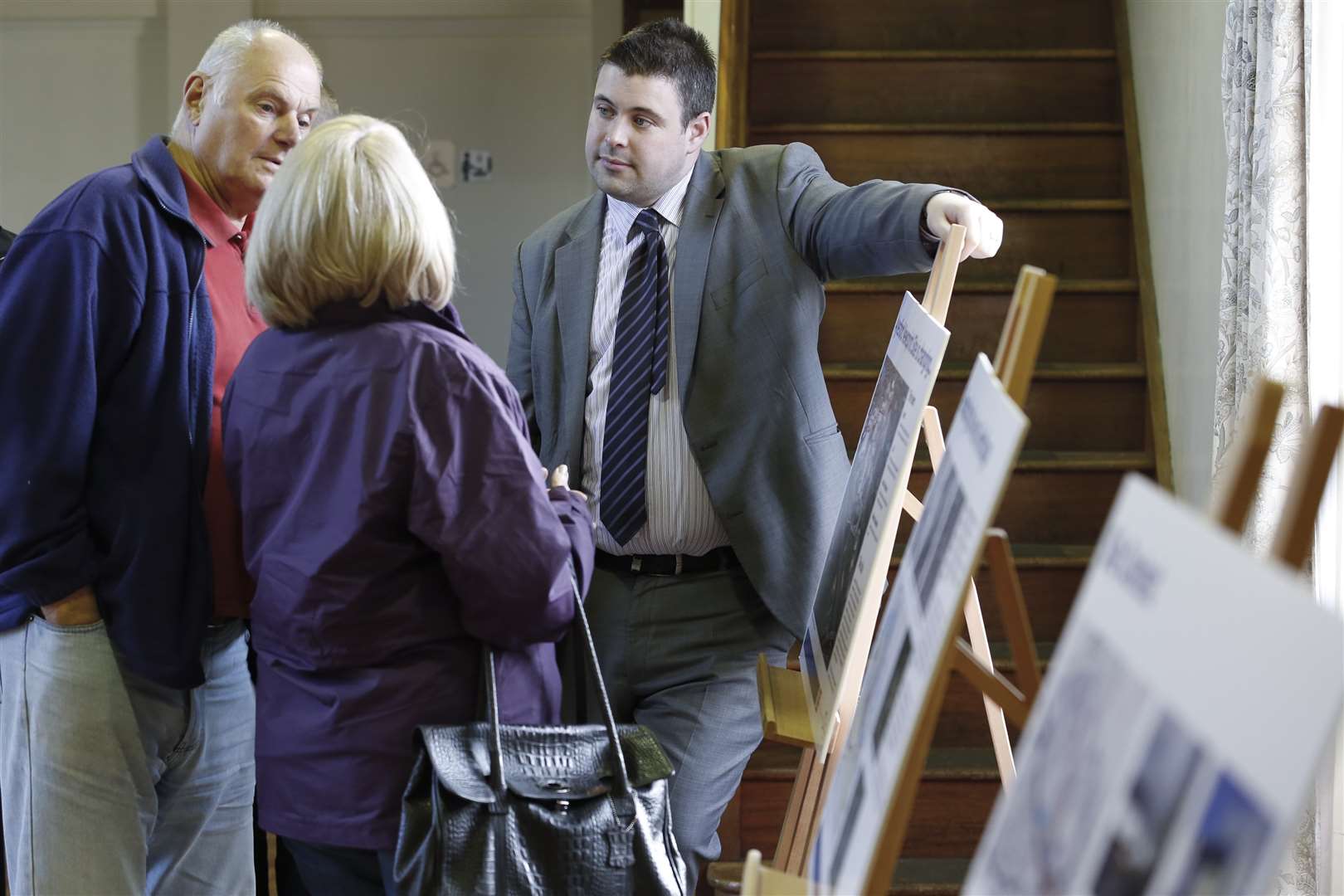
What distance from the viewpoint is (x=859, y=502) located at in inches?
68.0

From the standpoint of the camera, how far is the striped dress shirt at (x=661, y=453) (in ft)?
7.17

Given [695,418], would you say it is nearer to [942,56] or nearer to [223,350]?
[223,350]

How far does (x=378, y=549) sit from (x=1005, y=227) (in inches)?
119

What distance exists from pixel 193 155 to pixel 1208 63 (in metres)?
2.45

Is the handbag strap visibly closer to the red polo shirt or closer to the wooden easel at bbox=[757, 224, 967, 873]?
the wooden easel at bbox=[757, 224, 967, 873]

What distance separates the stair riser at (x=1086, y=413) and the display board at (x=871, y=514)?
72.5 inches

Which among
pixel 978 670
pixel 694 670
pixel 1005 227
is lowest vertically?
pixel 694 670

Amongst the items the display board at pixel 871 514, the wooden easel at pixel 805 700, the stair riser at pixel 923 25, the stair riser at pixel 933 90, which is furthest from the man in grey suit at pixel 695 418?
the stair riser at pixel 923 25

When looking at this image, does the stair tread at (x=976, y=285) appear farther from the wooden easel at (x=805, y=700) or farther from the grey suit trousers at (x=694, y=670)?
the wooden easel at (x=805, y=700)

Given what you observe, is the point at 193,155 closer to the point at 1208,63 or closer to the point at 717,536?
the point at 717,536

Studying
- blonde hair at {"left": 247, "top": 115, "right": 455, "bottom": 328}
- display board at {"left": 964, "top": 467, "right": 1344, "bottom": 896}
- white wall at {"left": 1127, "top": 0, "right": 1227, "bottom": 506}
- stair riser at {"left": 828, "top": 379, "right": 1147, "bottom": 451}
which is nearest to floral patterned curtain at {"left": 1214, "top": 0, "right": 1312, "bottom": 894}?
white wall at {"left": 1127, "top": 0, "right": 1227, "bottom": 506}

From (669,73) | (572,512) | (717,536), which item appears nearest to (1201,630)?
(572,512)

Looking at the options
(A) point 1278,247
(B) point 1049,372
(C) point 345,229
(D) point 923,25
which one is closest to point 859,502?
(C) point 345,229

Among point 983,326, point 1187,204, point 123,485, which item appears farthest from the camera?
point 983,326
